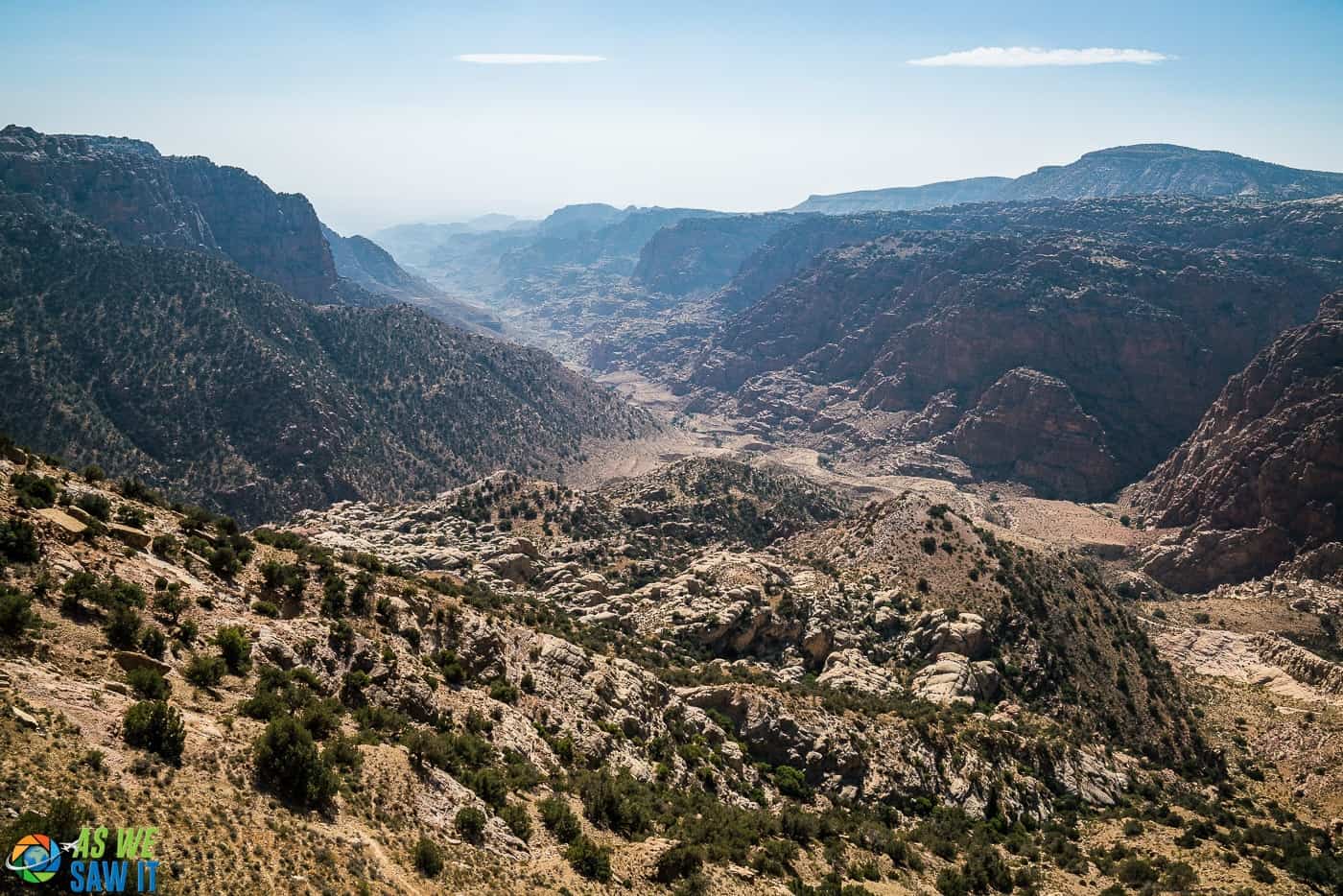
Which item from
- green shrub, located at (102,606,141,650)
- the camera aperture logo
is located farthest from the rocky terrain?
the camera aperture logo

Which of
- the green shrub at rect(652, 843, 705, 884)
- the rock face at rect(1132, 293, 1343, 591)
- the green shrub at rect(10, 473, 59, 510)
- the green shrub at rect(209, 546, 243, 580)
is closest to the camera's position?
the green shrub at rect(652, 843, 705, 884)

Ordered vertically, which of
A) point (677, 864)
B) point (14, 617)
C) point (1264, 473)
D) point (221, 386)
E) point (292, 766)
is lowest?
point (677, 864)

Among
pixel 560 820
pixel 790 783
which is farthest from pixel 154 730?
pixel 790 783

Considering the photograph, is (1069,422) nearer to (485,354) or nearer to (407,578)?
(485,354)

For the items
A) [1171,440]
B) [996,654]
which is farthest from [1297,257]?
[996,654]

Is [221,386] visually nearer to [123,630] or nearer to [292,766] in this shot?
[123,630]

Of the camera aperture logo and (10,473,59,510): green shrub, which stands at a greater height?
(10,473,59,510): green shrub

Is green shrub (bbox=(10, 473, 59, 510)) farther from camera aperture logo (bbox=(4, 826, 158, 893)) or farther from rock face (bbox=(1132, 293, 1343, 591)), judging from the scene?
rock face (bbox=(1132, 293, 1343, 591))
